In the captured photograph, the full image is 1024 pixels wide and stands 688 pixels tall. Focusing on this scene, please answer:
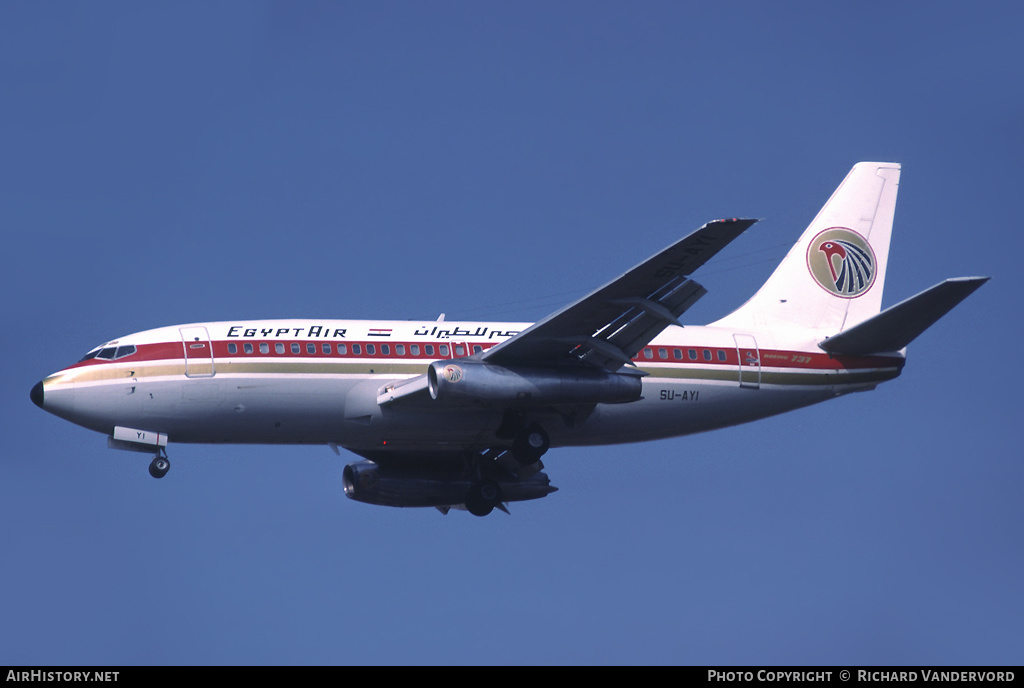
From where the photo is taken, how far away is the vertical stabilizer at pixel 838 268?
48969 mm

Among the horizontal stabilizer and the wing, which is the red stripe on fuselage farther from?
the wing

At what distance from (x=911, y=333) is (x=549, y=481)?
1239cm

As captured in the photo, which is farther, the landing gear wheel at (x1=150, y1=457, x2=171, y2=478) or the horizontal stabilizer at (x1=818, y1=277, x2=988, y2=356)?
the landing gear wheel at (x1=150, y1=457, x2=171, y2=478)

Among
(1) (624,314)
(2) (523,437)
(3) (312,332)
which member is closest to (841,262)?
(1) (624,314)

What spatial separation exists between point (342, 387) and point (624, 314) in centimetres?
825

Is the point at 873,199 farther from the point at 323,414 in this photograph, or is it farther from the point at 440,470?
the point at 323,414

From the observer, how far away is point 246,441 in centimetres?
4397

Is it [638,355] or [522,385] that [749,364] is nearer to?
[638,355]

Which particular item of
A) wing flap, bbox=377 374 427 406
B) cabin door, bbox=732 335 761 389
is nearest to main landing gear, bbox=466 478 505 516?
wing flap, bbox=377 374 427 406

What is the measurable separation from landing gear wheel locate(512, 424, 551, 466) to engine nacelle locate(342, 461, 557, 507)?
4497mm

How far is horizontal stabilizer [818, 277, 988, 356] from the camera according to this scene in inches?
1660

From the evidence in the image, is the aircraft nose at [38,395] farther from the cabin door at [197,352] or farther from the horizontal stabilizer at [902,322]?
the horizontal stabilizer at [902,322]
